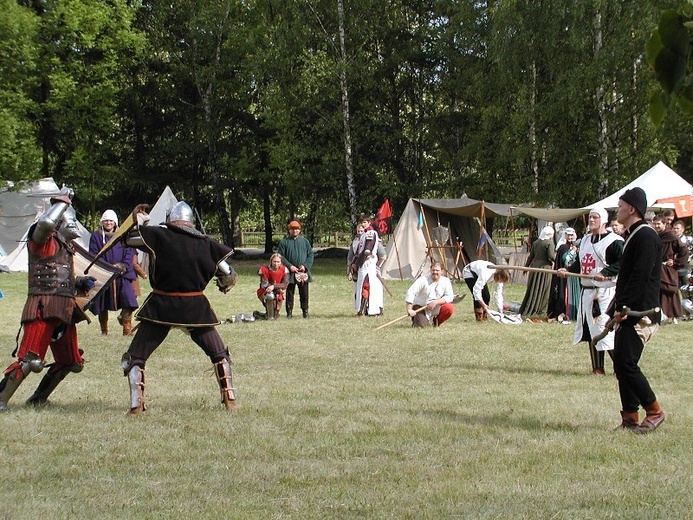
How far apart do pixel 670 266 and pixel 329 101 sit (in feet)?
60.9

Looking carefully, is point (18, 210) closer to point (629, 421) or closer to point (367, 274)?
point (367, 274)

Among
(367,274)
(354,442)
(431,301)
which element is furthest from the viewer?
(367,274)

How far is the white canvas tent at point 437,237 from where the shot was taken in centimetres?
2420

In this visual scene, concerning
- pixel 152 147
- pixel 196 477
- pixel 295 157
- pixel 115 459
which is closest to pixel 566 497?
pixel 196 477

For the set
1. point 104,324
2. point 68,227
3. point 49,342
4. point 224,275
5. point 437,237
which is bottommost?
point 104,324

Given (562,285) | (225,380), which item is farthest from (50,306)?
(562,285)

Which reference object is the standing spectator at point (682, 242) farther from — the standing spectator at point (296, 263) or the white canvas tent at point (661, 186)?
the standing spectator at point (296, 263)

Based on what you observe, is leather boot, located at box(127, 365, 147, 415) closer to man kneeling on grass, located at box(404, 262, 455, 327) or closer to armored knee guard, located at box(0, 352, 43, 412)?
armored knee guard, located at box(0, 352, 43, 412)

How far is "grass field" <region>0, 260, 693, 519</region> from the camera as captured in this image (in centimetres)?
474

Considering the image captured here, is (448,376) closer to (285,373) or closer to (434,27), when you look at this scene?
(285,373)

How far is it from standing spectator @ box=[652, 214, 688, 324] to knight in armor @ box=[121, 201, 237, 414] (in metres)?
8.14

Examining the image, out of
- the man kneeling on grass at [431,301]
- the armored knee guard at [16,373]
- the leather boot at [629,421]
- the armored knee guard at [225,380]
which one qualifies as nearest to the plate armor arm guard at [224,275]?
the armored knee guard at [225,380]

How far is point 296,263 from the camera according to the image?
15.5m

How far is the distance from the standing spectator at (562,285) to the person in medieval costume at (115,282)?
6.29 meters
